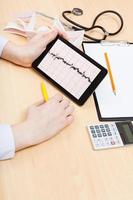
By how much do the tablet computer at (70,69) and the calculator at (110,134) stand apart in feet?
0.29

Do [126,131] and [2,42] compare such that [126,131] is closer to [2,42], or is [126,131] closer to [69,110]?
[69,110]

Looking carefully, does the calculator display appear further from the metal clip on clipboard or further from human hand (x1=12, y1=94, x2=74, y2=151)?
the metal clip on clipboard

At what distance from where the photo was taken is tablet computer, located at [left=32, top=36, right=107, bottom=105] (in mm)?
886

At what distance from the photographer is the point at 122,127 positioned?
0.86 m

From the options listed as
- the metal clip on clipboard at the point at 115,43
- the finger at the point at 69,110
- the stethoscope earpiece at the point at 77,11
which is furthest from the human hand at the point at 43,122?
the stethoscope earpiece at the point at 77,11

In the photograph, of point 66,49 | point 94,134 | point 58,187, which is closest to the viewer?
point 58,187

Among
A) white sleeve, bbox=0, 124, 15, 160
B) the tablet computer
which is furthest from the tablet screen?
white sleeve, bbox=0, 124, 15, 160

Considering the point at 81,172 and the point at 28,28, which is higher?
the point at 28,28

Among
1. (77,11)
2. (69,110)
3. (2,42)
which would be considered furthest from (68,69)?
(77,11)

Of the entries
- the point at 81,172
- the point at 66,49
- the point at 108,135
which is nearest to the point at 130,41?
the point at 66,49

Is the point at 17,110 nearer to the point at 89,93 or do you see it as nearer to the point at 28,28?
the point at 89,93

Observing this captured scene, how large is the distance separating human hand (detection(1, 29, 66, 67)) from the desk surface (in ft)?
0.09

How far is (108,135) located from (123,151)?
0.17 feet

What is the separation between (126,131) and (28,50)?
14.1 inches
